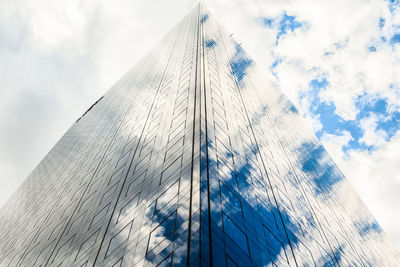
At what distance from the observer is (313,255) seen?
32719 mm

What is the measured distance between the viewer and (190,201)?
67.5ft

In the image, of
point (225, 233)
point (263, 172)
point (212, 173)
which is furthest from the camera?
point (263, 172)

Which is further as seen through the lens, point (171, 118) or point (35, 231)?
point (35, 231)

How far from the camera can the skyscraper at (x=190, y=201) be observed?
20281 mm

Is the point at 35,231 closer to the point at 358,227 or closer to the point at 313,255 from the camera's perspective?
the point at 313,255

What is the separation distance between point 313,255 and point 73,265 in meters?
22.8

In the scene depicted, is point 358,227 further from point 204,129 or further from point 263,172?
point 204,129

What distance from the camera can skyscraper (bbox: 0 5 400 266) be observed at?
2028cm

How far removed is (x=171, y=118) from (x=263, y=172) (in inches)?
462

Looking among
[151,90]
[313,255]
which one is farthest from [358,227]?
[151,90]

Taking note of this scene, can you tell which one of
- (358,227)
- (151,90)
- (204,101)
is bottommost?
(358,227)

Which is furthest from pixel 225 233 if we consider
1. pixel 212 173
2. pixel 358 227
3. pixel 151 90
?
pixel 358 227

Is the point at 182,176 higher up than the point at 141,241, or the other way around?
the point at 182,176

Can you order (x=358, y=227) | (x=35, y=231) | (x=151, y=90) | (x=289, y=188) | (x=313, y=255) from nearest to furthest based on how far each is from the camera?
(x=313, y=255) → (x=289, y=188) → (x=35, y=231) → (x=151, y=90) → (x=358, y=227)
